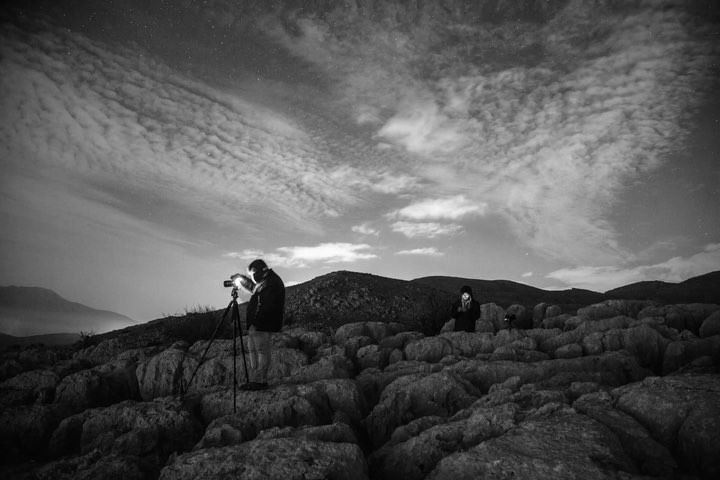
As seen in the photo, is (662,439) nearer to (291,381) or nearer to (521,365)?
(521,365)

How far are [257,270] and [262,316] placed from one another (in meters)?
1.01

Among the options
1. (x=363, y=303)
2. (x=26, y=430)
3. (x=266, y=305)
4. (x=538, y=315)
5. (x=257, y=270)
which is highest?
(x=257, y=270)

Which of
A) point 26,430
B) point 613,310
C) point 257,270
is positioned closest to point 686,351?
point 613,310

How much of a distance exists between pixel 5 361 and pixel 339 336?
1027 centimetres

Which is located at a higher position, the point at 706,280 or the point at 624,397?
the point at 706,280

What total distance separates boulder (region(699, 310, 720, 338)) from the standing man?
10.6 metres

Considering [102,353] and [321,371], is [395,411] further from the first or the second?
[102,353]

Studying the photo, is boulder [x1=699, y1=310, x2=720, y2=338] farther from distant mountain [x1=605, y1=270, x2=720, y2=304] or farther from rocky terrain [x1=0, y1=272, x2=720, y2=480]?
distant mountain [x1=605, y1=270, x2=720, y2=304]

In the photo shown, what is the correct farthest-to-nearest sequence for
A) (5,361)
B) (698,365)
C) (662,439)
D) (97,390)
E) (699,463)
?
(5,361), (97,390), (698,365), (662,439), (699,463)

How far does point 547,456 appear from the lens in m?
3.39

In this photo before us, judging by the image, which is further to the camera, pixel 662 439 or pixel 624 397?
pixel 624 397

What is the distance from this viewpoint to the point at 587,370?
671 centimetres

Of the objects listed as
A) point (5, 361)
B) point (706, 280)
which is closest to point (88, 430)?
point (5, 361)

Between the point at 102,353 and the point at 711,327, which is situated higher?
the point at 711,327
